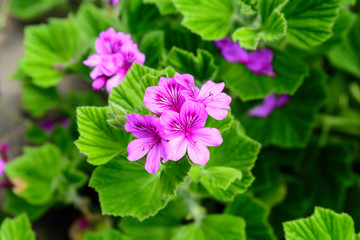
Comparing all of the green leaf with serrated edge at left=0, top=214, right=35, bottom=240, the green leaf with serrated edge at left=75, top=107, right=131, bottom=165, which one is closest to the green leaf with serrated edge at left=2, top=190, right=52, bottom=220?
the green leaf with serrated edge at left=0, top=214, right=35, bottom=240

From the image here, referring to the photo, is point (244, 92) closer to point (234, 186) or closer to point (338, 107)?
point (234, 186)

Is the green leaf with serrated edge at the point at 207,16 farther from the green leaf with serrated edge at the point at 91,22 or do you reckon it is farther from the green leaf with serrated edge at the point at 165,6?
the green leaf with serrated edge at the point at 91,22

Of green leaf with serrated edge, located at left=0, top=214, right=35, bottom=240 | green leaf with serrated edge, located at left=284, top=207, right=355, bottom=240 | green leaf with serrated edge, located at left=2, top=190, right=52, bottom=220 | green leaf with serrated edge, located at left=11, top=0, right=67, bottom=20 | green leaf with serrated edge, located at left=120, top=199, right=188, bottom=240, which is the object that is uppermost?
green leaf with serrated edge, located at left=11, top=0, right=67, bottom=20

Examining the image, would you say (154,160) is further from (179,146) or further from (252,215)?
(252,215)

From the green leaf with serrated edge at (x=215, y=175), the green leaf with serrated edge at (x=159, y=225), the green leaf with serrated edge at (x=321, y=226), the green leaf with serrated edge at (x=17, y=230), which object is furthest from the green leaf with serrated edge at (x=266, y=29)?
the green leaf with serrated edge at (x=17, y=230)

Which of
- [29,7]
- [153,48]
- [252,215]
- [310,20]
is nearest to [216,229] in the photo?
[252,215]

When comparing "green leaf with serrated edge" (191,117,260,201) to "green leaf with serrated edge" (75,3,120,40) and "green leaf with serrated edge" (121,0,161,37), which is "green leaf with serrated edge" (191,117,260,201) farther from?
"green leaf with serrated edge" (75,3,120,40)
